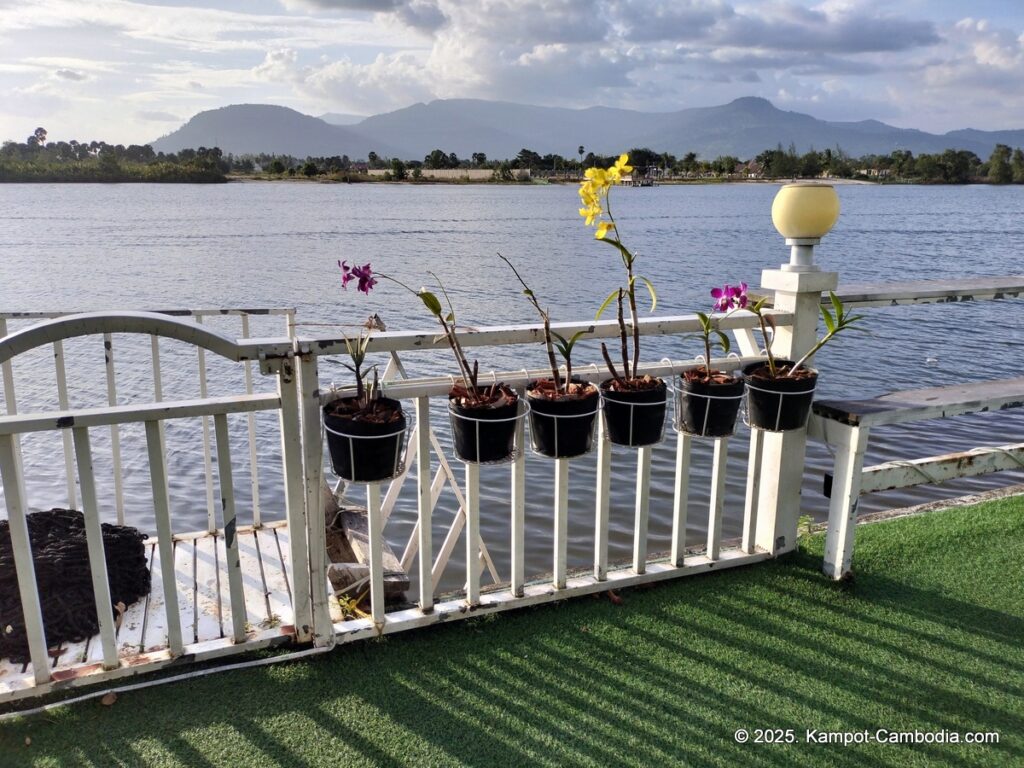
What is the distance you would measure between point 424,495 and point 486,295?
15923 mm

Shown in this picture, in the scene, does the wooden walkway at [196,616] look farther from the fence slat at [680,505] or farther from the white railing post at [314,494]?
the fence slat at [680,505]

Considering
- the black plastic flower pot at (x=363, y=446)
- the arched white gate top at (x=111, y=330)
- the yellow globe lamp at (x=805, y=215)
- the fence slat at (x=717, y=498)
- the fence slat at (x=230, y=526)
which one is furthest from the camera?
the fence slat at (x=717, y=498)

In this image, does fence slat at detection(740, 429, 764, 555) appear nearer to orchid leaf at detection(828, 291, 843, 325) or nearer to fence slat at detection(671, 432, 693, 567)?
fence slat at detection(671, 432, 693, 567)

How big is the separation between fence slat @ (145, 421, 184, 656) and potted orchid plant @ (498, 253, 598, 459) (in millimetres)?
1227

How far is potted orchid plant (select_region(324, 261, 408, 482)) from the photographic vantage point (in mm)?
2467

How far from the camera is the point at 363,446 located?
2.47 meters

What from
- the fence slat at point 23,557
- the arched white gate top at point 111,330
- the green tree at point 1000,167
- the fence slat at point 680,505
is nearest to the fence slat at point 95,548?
the fence slat at point 23,557

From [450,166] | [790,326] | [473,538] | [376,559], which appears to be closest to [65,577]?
[376,559]

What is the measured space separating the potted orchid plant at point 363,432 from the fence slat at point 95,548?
0.73 m

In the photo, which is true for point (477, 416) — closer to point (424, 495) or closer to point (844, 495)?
point (424, 495)

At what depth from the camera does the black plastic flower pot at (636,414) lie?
2787 millimetres

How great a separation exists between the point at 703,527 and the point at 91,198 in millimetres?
71144

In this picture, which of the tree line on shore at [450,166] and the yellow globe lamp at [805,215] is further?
the tree line on shore at [450,166]

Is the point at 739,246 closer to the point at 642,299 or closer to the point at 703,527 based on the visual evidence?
the point at 642,299
